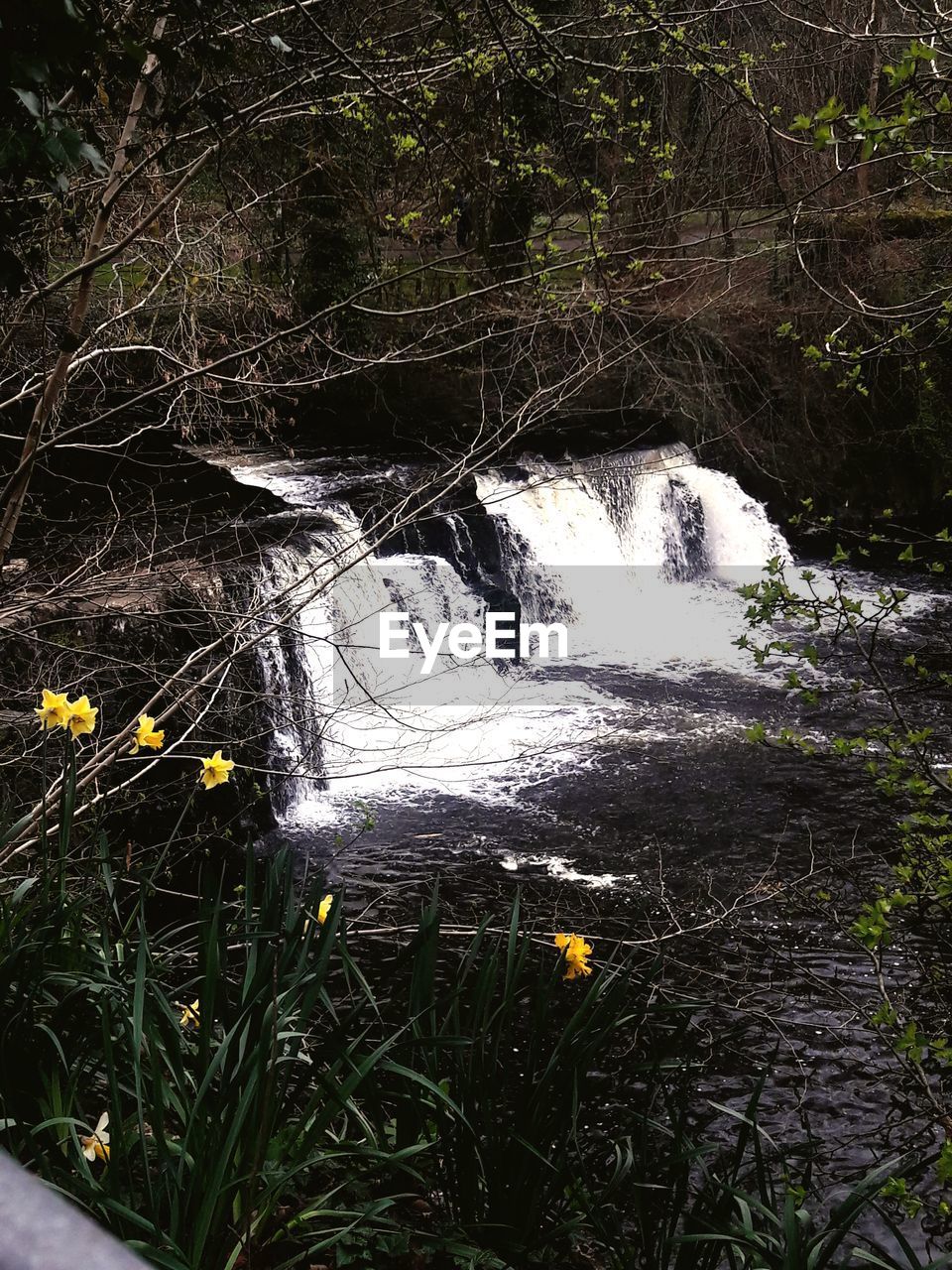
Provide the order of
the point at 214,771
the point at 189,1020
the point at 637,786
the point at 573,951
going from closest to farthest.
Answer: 1. the point at 189,1020
2. the point at 573,951
3. the point at 214,771
4. the point at 637,786

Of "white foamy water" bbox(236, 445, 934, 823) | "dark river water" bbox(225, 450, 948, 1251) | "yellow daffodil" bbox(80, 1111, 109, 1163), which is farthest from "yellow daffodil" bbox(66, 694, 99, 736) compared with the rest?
"white foamy water" bbox(236, 445, 934, 823)

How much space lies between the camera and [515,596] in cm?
1050

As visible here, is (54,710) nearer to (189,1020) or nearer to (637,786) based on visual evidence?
(189,1020)

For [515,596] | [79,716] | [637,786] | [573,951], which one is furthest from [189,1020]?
[515,596]

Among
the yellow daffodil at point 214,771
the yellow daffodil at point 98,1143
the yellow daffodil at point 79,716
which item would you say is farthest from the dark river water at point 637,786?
the yellow daffodil at point 98,1143

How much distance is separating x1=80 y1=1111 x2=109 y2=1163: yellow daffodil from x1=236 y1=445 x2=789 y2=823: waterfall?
18.3ft

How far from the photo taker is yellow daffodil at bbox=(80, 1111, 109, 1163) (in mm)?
1961

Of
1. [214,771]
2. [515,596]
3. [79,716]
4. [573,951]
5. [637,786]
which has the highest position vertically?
[79,716]

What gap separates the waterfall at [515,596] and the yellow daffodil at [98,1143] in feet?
18.3

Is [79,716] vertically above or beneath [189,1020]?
above

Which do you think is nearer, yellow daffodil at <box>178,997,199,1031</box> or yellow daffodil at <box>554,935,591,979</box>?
yellow daffodil at <box>178,997,199,1031</box>

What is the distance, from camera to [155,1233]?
5.67 ft

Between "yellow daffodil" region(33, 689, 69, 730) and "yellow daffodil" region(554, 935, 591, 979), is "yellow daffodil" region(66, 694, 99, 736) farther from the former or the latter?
"yellow daffodil" region(554, 935, 591, 979)

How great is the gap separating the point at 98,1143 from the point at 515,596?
867 centimetres
